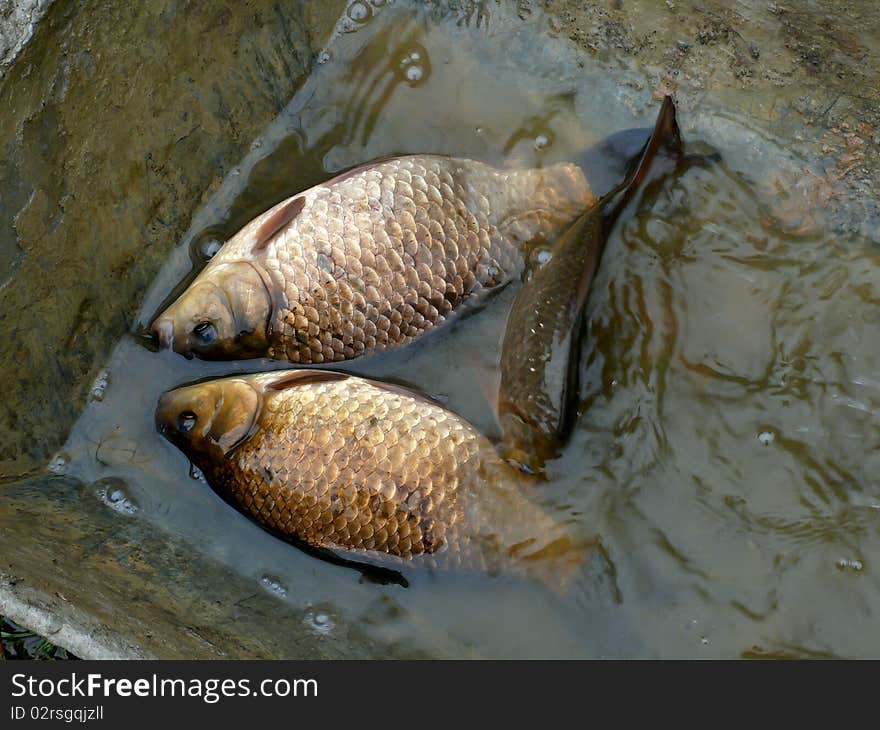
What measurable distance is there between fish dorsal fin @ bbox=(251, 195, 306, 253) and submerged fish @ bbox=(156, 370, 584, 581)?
517 millimetres

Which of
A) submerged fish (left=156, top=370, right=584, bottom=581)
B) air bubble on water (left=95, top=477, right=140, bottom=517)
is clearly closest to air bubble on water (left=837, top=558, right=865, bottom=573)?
submerged fish (left=156, top=370, right=584, bottom=581)

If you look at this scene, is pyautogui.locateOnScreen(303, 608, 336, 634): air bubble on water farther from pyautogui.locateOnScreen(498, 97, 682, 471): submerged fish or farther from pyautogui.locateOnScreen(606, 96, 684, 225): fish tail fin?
pyautogui.locateOnScreen(606, 96, 684, 225): fish tail fin

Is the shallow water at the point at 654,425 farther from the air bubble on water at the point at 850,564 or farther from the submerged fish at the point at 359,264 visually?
the submerged fish at the point at 359,264

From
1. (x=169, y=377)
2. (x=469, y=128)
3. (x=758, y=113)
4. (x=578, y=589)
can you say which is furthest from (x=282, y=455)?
(x=758, y=113)

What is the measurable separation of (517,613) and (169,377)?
1534 millimetres

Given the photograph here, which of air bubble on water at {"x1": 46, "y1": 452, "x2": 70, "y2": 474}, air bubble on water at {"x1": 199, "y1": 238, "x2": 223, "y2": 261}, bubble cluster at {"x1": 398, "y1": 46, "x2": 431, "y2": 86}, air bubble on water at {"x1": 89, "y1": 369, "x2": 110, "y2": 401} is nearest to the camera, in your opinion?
air bubble on water at {"x1": 46, "y1": 452, "x2": 70, "y2": 474}

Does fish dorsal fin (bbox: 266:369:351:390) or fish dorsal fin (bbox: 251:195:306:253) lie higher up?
fish dorsal fin (bbox: 251:195:306:253)

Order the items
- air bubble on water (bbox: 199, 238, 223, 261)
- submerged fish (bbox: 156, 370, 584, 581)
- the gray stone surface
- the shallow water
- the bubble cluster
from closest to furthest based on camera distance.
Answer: the gray stone surface
submerged fish (bbox: 156, 370, 584, 581)
the shallow water
air bubble on water (bbox: 199, 238, 223, 261)
the bubble cluster

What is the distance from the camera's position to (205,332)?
2.94m

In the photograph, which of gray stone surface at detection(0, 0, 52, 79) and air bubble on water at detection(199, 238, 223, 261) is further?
air bubble on water at detection(199, 238, 223, 261)

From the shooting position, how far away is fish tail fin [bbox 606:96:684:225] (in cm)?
300

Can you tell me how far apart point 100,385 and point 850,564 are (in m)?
2.69

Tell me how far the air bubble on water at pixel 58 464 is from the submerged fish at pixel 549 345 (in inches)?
61.3

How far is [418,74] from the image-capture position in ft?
11.3
